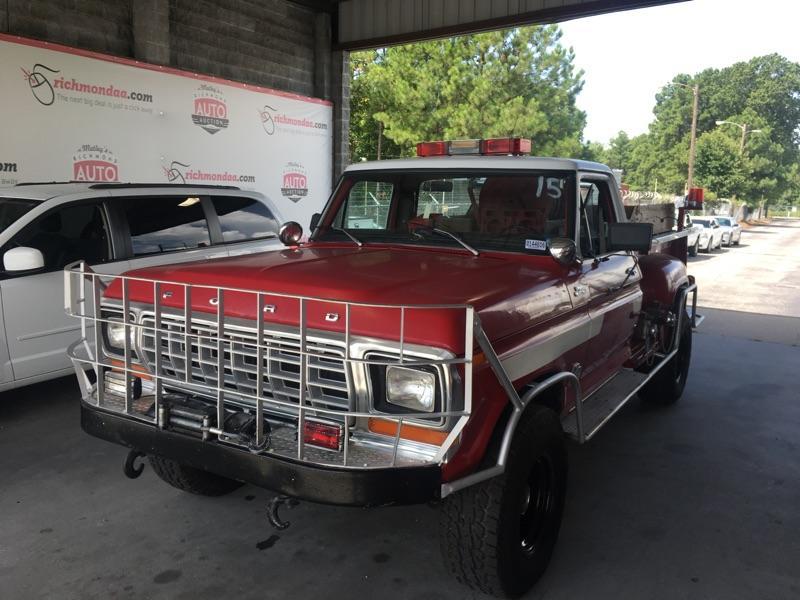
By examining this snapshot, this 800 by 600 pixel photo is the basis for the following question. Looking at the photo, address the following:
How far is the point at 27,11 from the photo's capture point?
8133 millimetres

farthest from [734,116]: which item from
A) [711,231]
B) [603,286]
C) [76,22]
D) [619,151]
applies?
[603,286]

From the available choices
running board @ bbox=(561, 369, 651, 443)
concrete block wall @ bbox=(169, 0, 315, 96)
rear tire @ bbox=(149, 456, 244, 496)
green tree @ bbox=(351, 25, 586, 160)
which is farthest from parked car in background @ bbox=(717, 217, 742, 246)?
rear tire @ bbox=(149, 456, 244, 496)

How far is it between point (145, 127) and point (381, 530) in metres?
7.34

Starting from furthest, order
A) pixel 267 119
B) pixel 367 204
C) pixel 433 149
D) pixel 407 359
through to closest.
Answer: pixel 267 119 < pixel 433 149 < pixel 367 204 < pixel 407 359

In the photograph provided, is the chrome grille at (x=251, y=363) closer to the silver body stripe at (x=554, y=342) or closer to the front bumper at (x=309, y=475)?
the front bumper at (x=309, y=475)

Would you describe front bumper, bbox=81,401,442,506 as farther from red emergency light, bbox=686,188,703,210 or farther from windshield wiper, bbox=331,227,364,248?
red emergency light, bbox=686,188,703,210

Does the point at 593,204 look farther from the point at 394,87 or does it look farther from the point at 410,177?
the point at 394,87

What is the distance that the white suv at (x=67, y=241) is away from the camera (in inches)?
203

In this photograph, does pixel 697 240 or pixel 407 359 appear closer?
pixel 407 359

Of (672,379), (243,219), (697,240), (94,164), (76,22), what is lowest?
(697,240)

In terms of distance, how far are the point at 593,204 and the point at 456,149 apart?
3.28 ft

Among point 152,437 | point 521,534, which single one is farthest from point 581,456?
point 152,437

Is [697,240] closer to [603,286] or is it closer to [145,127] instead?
Result: [145,127]

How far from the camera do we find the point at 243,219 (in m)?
7.06
